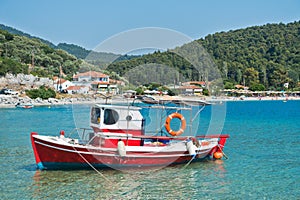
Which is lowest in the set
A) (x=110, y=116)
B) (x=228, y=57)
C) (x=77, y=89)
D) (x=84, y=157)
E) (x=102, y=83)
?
(x=84, y=157)

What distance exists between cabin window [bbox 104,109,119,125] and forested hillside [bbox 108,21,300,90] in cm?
11292

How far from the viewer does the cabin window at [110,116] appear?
16.8 meters

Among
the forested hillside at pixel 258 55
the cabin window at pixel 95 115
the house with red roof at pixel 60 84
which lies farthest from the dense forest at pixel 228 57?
the cabin window at pixel 95 115

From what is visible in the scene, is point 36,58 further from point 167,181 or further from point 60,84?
point 167,181

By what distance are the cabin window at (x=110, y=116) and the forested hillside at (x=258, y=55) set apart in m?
113

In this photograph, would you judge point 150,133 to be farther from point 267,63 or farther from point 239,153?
point 267,63

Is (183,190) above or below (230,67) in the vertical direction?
below

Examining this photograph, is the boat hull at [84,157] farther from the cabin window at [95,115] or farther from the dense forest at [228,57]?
the dense forest at [228,57]

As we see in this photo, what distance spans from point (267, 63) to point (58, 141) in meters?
147

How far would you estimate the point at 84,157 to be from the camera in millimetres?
16438

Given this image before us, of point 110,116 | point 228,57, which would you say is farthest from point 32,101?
point 228,57

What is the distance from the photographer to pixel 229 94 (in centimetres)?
12875

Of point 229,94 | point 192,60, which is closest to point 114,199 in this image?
point 192,60

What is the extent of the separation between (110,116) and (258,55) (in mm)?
157027
